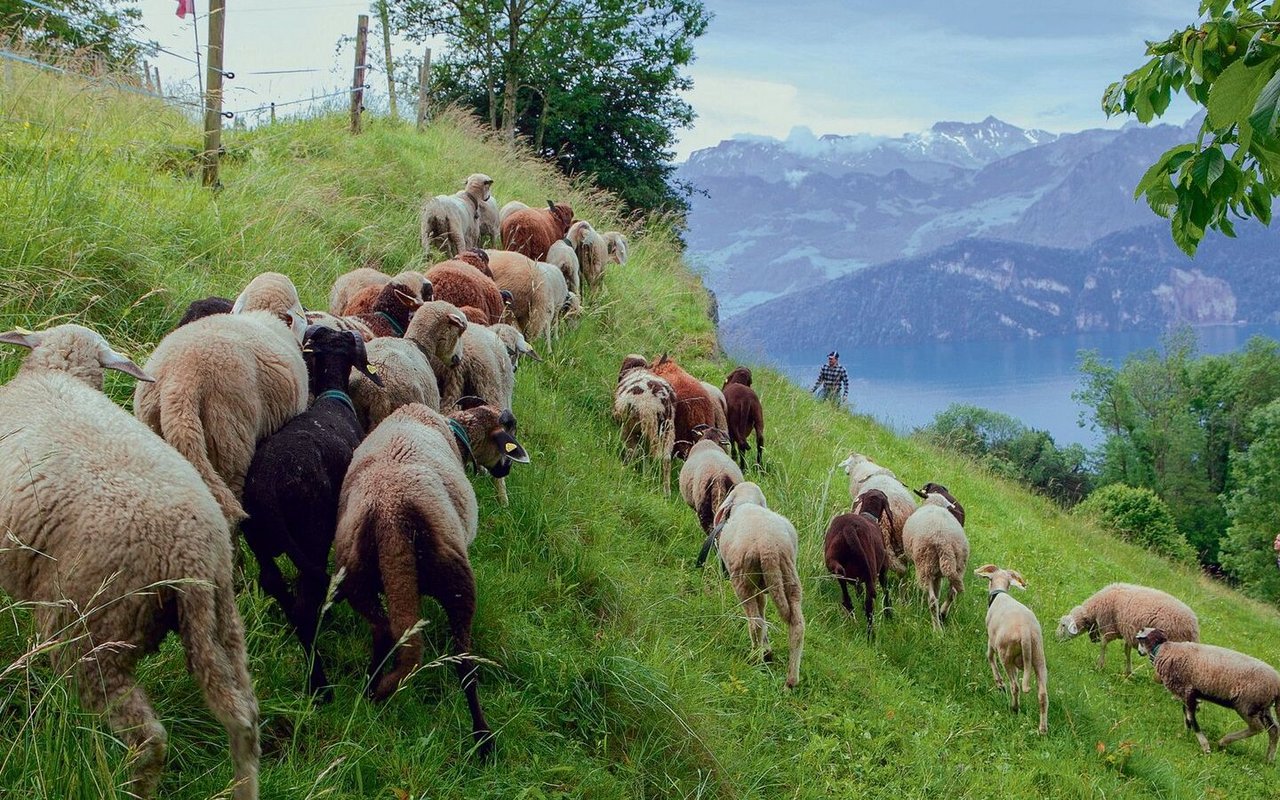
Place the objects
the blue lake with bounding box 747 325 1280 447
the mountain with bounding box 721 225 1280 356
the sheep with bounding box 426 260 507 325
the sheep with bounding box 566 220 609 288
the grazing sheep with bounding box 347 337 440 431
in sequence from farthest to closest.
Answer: the mountain with bounding box 721 225 1280 356
the blue lake with bounding box 747 325 1280 447
the sheep with bounding box 566 220 609 288
the sheep with bounding box 426 260 507 325
the grazing sheep with bounding box 347 337 440 431

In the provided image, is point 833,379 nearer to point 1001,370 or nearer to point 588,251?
point 588,251

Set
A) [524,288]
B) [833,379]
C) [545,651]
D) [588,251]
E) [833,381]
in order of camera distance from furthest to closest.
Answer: [833,379], [833,381], [588,251], [524,288], [545,651]

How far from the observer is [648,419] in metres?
8.78

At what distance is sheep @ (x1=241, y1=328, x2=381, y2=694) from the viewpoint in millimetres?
3885

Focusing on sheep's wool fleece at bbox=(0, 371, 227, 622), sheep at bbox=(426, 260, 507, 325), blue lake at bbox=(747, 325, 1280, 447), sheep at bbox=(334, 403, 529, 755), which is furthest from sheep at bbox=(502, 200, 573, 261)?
blue lake at bbox=(747, 325, 1280, 447)

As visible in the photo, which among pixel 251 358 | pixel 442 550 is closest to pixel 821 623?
pixel 442 550

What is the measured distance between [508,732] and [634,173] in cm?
2283

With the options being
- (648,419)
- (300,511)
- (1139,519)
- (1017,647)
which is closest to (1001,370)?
(1139,519)

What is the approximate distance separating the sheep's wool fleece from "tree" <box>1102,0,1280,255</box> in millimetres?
3143

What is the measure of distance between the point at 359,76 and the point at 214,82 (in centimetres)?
597

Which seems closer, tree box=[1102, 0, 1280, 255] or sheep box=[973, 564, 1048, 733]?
tree box=[1102, 0, 1280, 255]

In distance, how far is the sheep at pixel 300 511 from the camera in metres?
3.88

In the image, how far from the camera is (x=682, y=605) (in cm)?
626

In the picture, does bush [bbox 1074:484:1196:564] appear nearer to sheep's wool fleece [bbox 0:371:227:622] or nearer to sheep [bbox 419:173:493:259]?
sheep [bbox 419:173:493:259]
